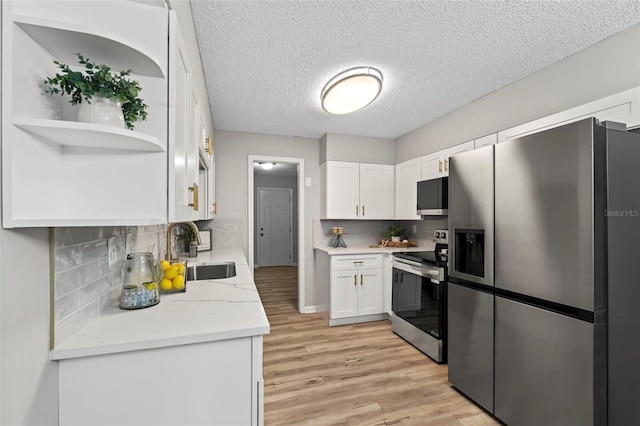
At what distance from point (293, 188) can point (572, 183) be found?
6.45 m

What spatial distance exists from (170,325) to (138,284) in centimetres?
36

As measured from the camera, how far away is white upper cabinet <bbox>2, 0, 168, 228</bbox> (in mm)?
710

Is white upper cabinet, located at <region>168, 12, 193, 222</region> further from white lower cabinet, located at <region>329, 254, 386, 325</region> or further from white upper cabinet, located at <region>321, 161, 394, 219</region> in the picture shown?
white upper cabinet, located at <region>321, 161, 394, 219</region>

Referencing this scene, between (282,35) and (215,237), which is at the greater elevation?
(282,35)

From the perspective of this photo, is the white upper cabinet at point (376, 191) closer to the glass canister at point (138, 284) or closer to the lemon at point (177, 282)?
the lemon at point (177, 282)

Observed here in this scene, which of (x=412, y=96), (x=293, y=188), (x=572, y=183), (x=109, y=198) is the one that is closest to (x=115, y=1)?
(x=109, y=198)

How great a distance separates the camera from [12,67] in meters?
0.69

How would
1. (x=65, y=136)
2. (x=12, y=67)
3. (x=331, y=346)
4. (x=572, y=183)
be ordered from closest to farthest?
(x=12, y=67), (x=65, y=136), (x=572, y=183), (x=331, y=346)

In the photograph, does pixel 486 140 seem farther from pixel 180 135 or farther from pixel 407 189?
pixel 180 135

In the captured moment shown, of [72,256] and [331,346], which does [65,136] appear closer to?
[72,256]

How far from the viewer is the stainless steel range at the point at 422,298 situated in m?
2.56

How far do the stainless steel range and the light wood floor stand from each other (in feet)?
0.41

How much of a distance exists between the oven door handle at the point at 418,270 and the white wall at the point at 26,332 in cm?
251

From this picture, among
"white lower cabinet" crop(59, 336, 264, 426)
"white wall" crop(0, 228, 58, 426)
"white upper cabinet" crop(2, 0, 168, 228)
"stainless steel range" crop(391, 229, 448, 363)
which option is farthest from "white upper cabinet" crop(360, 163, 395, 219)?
"white wall" crop(0, 228, 58, 426)
